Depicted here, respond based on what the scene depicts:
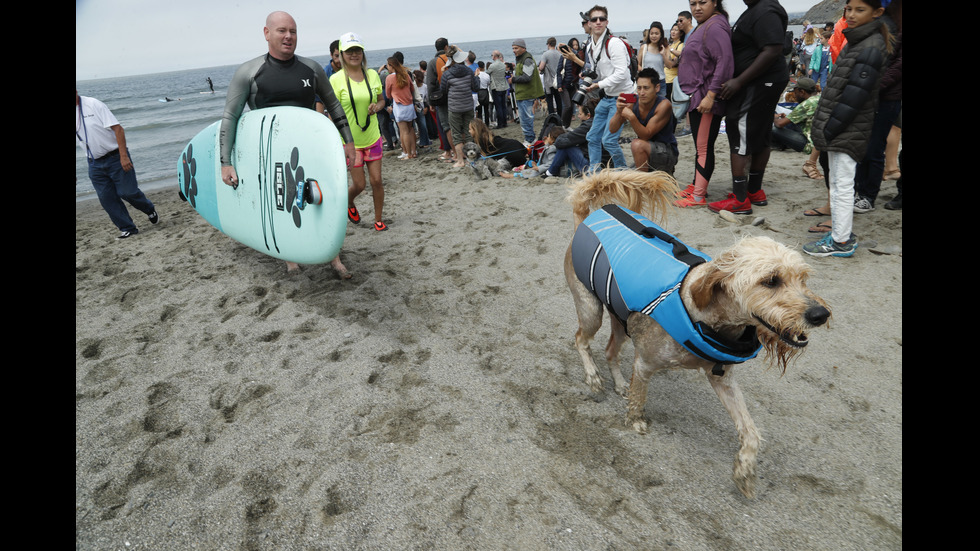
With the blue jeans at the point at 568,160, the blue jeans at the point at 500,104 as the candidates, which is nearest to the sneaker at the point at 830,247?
the blue jeans at the point at 568,160

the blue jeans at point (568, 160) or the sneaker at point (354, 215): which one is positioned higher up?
the blue jeans at point (568, 160)

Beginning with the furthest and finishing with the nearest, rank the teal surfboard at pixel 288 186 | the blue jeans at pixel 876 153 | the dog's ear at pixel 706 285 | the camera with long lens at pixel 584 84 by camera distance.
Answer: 1. the camera with long lens at pixel 584 84
2. the blue jeans at pixel 876 153
3. the teal surfboard at pixel 288 186
4. the dog's ear at pixel 706 285

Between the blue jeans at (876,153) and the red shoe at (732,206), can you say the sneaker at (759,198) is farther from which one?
the blue jeans at (876,153)

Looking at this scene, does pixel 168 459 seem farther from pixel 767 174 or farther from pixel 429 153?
pixel 429 153

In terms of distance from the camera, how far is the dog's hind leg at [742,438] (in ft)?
6.90

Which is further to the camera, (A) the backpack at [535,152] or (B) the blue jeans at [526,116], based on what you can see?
(B) the blue jeans at [526,116]

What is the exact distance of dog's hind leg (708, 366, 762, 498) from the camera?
6.90ft

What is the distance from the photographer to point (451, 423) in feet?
8.76

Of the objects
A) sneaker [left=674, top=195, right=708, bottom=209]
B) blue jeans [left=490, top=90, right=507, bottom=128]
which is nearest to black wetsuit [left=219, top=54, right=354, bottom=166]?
sneaker [left=674, top=195, right=708, bottom=209]

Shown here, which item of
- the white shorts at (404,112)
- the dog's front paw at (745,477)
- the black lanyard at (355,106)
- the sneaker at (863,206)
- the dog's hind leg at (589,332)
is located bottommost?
the dog's front paw at (745,477)

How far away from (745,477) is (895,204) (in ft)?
14.0

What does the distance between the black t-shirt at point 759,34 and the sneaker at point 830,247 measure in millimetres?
1632

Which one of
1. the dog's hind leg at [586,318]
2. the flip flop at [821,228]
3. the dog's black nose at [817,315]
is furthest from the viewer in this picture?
the flip flop at [821,228]
